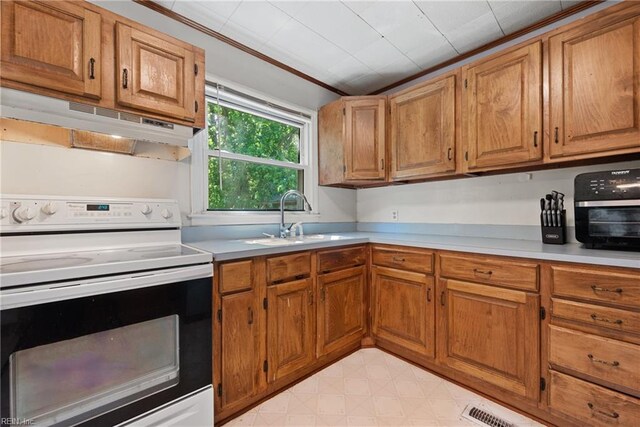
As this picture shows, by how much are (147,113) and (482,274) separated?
2.06m

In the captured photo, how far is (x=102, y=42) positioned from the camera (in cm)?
130

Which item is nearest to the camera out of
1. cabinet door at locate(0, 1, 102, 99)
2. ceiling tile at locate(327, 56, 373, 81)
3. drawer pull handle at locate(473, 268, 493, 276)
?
cabinet door at locate(0, 1, 102, 99)

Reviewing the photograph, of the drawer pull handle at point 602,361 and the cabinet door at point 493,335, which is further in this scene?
the cabinet door at point 493,335

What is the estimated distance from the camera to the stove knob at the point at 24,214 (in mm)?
1223

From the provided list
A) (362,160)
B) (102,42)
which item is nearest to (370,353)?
Result: (362,160)

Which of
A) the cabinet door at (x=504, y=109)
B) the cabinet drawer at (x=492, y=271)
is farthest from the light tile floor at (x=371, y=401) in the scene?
the cabinet door at (x=504, y=109)

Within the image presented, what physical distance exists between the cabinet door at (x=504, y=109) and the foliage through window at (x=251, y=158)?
56.7 inches

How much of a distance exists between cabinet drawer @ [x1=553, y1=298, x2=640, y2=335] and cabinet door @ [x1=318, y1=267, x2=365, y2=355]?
1.19 meters

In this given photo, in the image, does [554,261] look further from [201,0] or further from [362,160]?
[201,0]

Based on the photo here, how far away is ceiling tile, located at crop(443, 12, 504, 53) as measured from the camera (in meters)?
1.88

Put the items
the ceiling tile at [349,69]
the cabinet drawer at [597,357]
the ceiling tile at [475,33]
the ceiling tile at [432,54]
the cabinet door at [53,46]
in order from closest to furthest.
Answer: the cabinet door at [53,46], the cabinet drawer at [597,357], the ceiling tile at [475,33], the ceiling tile at [432,54], the ceiling tile at [349,69]

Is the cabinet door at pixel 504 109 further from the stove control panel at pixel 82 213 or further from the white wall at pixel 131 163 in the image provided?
the stove control panel at pixel 82 213

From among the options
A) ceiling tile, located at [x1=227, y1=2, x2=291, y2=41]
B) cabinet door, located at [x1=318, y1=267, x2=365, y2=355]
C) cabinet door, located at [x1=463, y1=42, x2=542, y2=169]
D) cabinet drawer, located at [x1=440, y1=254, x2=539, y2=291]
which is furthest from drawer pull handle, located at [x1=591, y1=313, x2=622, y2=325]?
ceiling tile, located at [x1=227, y1=2, x2=291, y2=41]

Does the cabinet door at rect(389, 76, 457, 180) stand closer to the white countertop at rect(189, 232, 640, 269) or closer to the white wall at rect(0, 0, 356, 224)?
the white countertop at rect(189, 232, 640, 269)
